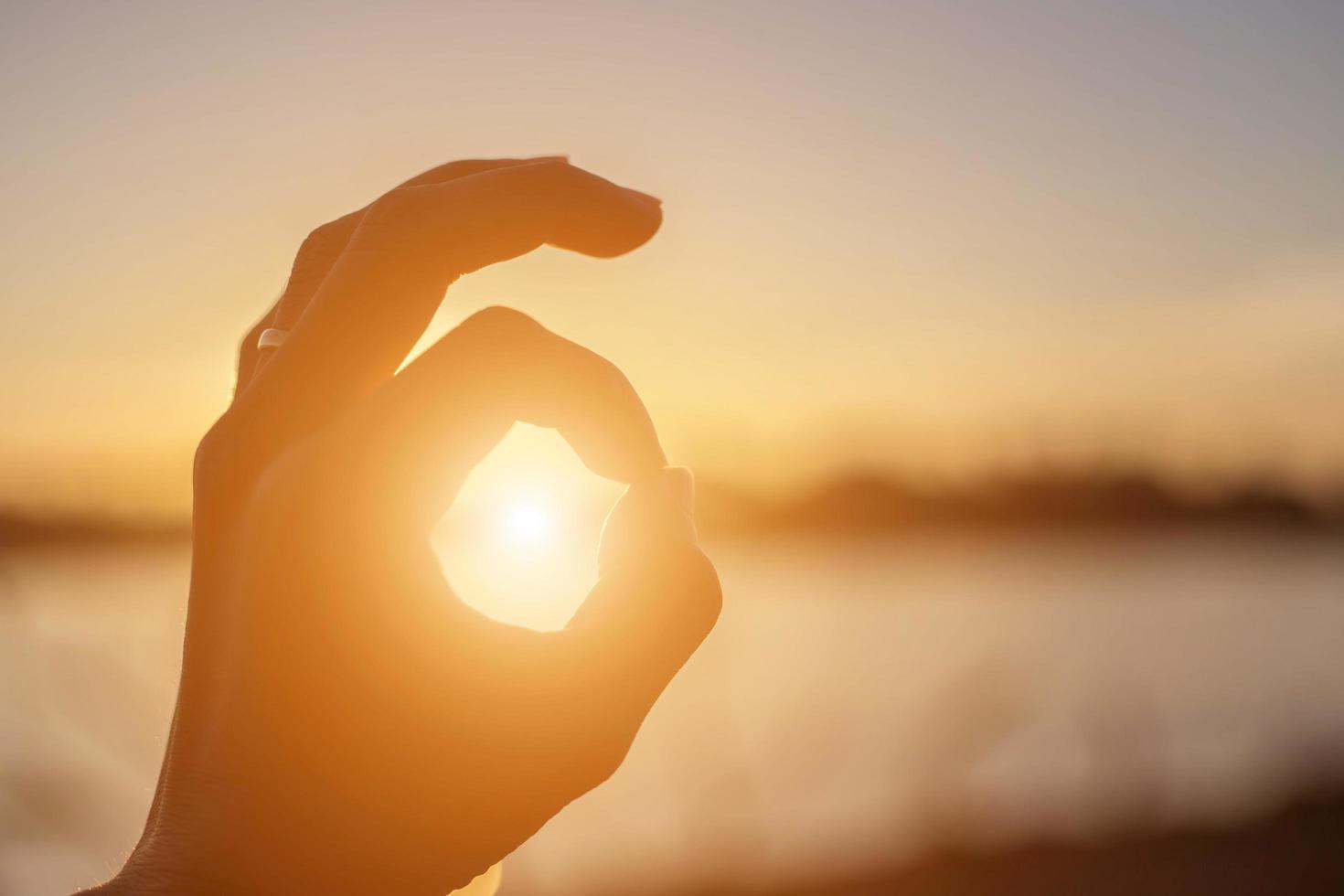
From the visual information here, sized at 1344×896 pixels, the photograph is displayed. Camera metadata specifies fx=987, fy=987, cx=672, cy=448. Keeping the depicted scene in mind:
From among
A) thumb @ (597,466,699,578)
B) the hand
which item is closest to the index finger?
the hand

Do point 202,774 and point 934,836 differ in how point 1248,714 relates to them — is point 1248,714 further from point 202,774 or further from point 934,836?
point 202,774

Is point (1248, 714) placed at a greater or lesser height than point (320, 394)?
greater

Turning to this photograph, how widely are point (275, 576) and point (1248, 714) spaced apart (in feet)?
77.6

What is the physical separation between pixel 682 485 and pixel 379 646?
0.64 metres

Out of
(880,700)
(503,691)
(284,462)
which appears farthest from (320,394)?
(880,700)

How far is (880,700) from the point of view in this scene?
20.7 meters

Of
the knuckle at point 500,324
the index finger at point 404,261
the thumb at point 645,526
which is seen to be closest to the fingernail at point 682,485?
the thumb at point 645,526

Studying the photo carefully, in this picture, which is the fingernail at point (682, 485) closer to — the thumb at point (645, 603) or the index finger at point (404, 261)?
the thumb at point (645, 603)

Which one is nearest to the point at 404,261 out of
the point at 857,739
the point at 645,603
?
the point at 645,603

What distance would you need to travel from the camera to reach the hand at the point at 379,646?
1.66 metres

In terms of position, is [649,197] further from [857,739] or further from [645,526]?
[857,739]

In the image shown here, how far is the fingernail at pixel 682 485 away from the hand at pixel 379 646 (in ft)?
0.17

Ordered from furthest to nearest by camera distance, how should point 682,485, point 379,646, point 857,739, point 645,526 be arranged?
point 857,739 → point 682,485 → point 645,526 → point 379,646

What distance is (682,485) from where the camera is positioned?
1.94 metres
